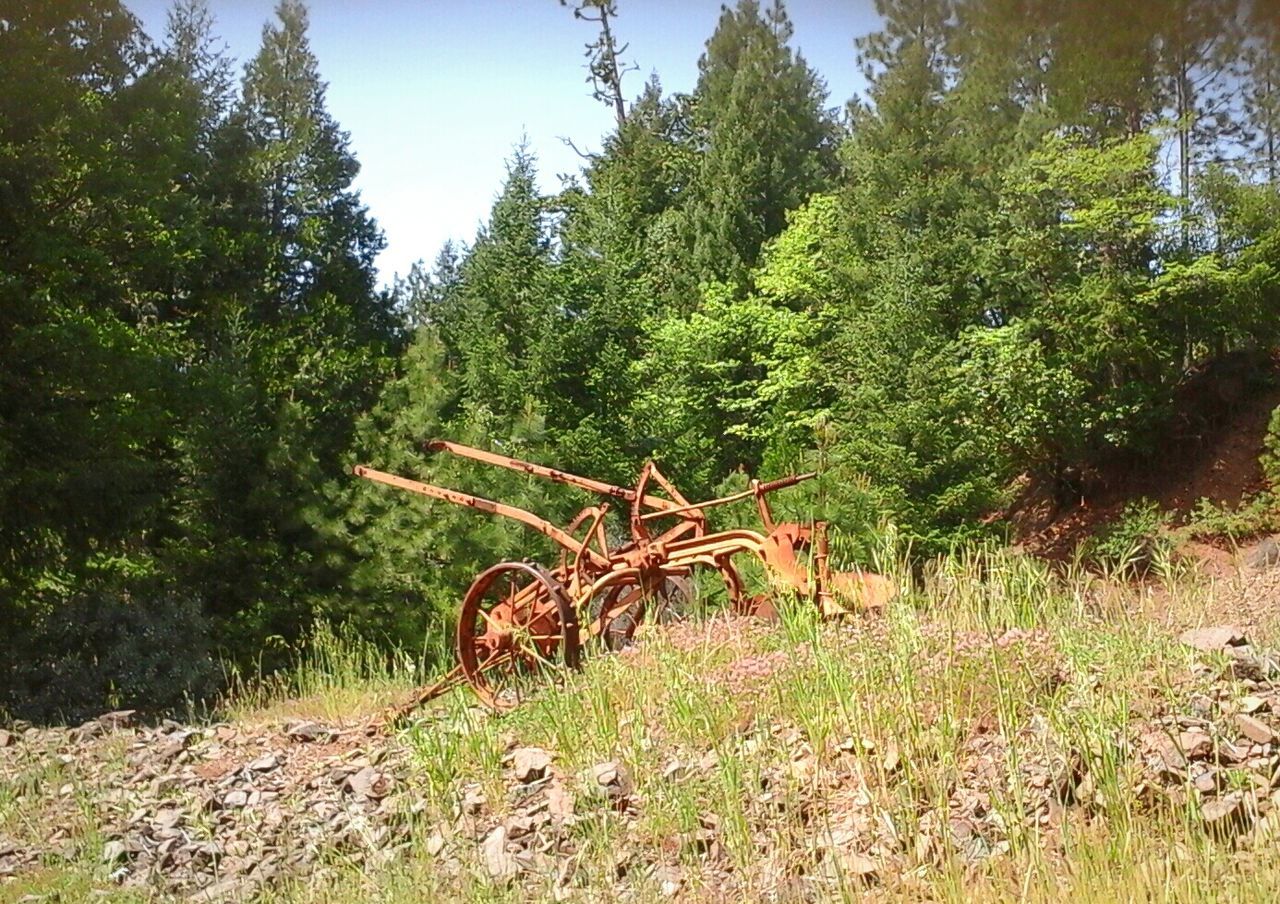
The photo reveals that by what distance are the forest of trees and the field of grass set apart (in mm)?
7001

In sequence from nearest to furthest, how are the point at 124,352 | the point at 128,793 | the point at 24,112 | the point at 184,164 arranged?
the point at 128,793 → the point at 24,112 → the point at 124,352 → the point at 184,164

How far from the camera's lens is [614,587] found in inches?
327

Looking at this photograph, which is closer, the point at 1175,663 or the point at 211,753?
the point at 1175,663

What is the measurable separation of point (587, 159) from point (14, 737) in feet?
91.2

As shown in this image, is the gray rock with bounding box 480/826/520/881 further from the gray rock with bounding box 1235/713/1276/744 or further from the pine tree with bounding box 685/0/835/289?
the pine tree with bounding box 685/0/835/289

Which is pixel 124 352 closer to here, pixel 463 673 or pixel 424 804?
pixel 463 673

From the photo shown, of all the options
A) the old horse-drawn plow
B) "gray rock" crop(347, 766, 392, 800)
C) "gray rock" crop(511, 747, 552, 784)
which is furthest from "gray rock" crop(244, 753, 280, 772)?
"gray rock" crop(511, 747, 552, 784)

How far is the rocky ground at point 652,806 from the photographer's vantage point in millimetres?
3998

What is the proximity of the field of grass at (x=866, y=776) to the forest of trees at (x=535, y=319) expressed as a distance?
7001 mm

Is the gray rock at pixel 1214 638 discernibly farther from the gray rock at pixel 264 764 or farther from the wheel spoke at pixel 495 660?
the gray rock at pixel 264 764

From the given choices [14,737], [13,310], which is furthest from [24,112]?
[14,737]

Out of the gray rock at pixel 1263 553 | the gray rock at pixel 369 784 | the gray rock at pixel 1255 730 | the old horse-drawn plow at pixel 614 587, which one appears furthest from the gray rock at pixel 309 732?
the gray rock at pixel 1263 553

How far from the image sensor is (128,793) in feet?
20.5

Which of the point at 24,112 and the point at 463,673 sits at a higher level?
the point at 24,112
